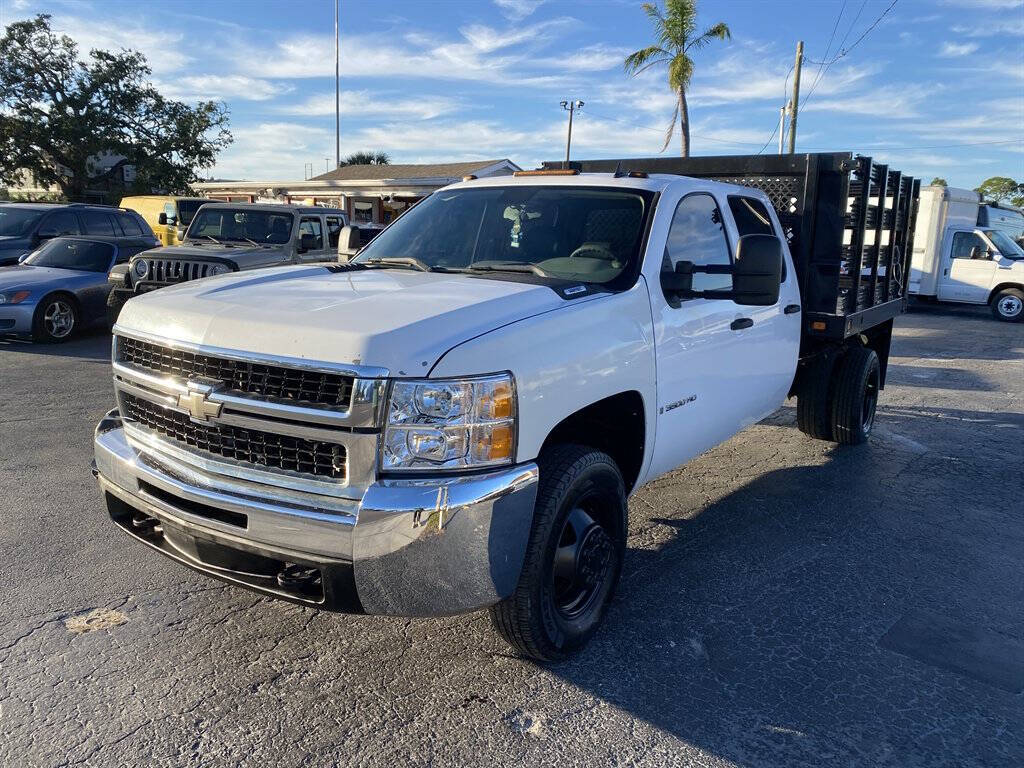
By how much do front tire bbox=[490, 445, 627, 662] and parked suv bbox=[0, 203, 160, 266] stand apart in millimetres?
11586

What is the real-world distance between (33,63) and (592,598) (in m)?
43.0

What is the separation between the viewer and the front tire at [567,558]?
9.68 ft

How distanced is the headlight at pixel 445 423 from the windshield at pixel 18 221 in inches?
531

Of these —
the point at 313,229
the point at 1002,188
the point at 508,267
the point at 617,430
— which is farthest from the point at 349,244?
the point at 1002,188

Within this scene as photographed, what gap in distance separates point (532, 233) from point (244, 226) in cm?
812

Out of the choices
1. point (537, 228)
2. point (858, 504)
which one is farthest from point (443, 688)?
point (858, 504)

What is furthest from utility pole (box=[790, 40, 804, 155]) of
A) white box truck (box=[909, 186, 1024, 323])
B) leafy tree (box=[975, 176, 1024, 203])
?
leafy tree (box=[975, 176, 1024, 203])

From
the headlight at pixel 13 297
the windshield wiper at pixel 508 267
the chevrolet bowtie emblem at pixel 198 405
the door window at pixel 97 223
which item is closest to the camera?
the chevrolet bowtie emblem at pixel 198 405

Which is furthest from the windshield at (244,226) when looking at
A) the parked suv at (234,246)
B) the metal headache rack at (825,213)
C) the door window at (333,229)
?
the metal headache rack at (825,213)

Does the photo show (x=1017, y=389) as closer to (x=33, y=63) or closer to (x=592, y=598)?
(x=592, y=598)

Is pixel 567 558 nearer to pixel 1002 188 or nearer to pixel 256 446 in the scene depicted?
pixel 256 446

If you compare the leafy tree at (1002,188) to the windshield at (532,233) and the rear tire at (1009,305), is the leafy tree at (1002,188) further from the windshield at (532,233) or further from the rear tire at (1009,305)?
the windshield at (532,233)

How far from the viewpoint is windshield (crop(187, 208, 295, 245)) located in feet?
35.9

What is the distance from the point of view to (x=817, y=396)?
6.49 meters
